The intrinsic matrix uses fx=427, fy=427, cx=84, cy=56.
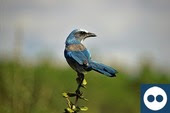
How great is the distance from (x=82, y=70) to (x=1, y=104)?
1307 millimetres

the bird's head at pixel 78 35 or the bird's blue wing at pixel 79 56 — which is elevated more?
the bird's head at pixel 78 35

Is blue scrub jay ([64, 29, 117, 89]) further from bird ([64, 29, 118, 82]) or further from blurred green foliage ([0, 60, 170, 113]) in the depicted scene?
blurred green foliage ([0, 60, 170, 113])

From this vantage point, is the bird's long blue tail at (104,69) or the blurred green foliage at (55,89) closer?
the bird's long blue tail at (104,69)

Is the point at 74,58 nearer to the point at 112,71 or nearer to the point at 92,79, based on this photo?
the point at 112,71

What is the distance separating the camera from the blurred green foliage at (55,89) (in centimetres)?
197

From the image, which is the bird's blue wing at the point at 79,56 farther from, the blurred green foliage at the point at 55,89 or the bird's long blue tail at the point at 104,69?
the blurred green foliage at the point at 55,89

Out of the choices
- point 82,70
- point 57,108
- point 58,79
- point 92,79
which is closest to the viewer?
point 82,70

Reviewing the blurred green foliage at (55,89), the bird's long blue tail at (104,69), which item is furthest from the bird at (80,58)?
the blurred green foliage at (55,89)

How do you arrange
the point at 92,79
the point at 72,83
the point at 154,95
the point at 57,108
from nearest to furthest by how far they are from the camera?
the point at 154,95 < the point at 57,108 < the point at 72,83 < the point at 92,79

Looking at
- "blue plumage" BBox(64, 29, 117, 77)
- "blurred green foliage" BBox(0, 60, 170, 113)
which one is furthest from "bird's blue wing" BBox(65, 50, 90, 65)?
"blurred green foliage" BBox(0, 60, 170, 113)

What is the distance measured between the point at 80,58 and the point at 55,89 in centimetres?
129

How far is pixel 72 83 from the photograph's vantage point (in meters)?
2.32

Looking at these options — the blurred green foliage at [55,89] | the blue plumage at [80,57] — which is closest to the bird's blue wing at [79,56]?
the blue plumage at [80,57]

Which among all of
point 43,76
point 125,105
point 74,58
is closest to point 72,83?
point 43,76
